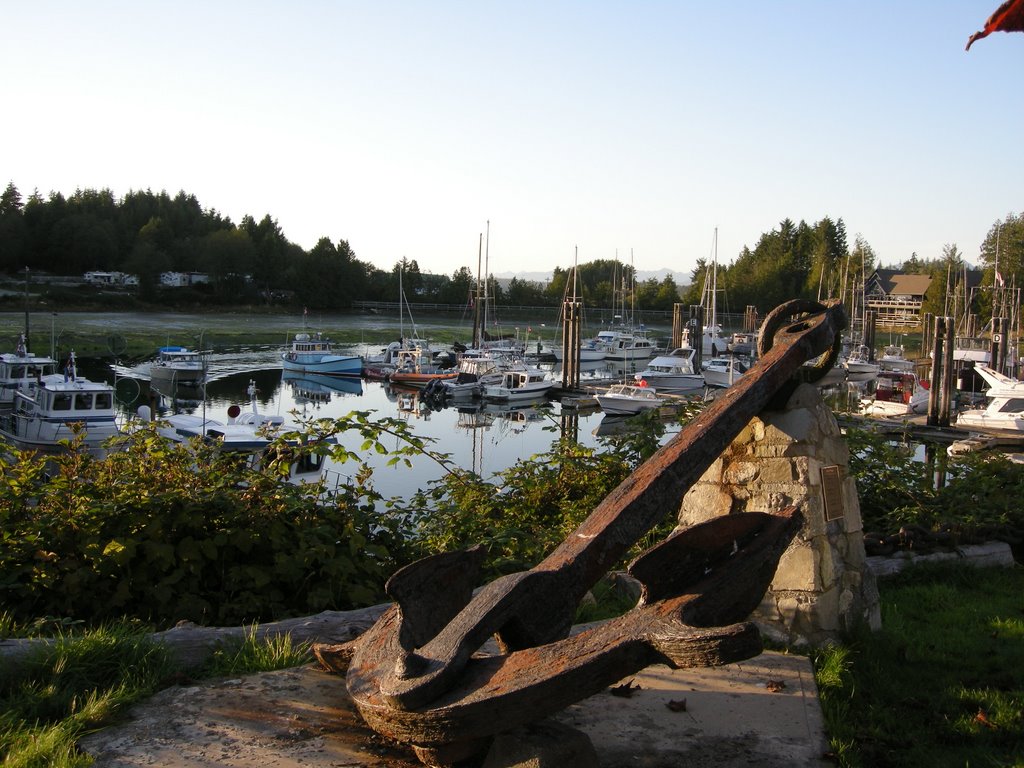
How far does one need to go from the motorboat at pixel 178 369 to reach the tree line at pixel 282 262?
120ft

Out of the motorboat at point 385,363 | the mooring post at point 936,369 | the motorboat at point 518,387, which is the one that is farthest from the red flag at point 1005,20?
the motorboat at point 385,363

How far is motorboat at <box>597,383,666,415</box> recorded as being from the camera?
3556 cm

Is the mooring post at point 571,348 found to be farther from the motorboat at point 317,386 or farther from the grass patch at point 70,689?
the grass patch at point 70,689

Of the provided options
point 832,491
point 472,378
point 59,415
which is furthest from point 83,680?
point 472,378

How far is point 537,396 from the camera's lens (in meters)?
41.6

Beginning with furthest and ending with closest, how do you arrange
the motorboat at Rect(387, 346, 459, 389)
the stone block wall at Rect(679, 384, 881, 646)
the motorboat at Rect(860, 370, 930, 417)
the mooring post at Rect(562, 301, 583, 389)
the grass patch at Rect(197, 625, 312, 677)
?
the motorboat at Rect(387, 346, 459, 389)
the mooring post at Rect(562, 301, 583, 389)
the motorboat at Rect(860, 370, 930, 417)
the stone block wall at Rect(679, 384, 881, 646)
the grass patch at Rect(197, 625, 312, 677)

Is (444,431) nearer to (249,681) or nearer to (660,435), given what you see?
(660,435)

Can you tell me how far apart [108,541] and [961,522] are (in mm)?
6962

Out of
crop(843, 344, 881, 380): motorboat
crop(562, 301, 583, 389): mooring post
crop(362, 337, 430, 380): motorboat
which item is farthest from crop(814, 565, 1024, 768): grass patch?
crop(362, 337, 430, 380): motorboat

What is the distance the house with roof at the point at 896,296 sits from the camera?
9206 centimetres

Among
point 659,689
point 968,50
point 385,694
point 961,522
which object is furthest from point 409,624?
point 961,522

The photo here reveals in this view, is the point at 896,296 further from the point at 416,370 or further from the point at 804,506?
the point at 804,506

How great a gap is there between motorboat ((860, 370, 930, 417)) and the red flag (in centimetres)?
2509

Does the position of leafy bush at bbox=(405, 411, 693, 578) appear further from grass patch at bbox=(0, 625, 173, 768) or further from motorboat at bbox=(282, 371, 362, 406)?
motorboat at bbox=(282, 371, 362, 406)
